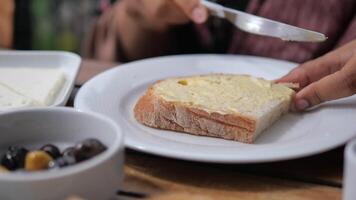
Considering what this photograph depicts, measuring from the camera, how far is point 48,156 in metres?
0.60

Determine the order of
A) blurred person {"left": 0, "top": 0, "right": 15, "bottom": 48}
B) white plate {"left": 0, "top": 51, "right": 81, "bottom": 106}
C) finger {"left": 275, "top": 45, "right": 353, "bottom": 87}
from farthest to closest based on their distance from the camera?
blurred person {"left": 0, "top": 0, "right": 15, "bottom": 48}
white plate {"left": 0, "top": 51, "right": 81, "bottom": 106}
finger {"left": 275, "top": 45, "right": 353, "bottom": 87}

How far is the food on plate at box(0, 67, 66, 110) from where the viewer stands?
87 centimetres

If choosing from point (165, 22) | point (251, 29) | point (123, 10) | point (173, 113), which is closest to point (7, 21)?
point (123, 10)

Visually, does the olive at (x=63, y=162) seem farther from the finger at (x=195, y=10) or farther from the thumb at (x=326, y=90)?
the finger at (x=195, y=10)

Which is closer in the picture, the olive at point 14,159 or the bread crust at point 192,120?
the olive at point 14,159

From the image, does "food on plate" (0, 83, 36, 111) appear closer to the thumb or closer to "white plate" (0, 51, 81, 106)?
"white plate" (0, 51, 81, 106)

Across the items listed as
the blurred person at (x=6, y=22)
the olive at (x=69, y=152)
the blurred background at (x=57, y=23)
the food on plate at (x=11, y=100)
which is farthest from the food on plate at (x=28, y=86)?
the blurred background at (x=57, y=23)

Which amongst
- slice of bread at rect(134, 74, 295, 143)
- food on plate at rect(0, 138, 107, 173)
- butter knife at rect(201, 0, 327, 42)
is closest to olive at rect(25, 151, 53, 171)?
food on plate at rect(0, 138, 107, 173)

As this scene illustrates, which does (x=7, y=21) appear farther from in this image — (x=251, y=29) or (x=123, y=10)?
(x=251, y=29)

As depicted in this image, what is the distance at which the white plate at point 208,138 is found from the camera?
2.35 feet

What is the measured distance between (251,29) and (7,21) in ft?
Result: 2.63

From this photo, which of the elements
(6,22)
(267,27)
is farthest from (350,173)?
(6,22)

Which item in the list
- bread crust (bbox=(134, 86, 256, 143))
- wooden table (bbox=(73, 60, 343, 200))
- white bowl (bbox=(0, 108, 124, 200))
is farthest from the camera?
bread crust (bbox=(134, 86, 256, 143))

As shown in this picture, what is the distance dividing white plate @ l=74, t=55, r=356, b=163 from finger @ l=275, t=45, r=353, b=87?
0.20ft
